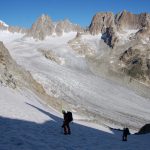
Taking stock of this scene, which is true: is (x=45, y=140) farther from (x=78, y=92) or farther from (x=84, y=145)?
(x=78, y=92)

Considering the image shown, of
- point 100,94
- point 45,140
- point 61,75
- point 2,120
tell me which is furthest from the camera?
point 61,75

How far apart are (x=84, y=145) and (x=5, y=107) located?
9.23 metres

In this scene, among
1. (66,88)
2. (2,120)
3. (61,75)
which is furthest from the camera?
(61,75)

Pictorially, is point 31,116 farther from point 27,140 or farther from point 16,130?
point 27,140

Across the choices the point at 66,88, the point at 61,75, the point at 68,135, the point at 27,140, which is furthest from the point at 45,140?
the point at 61,75

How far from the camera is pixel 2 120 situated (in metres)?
23.6

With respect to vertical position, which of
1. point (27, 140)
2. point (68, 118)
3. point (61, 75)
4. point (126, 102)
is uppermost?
point (61, 75)

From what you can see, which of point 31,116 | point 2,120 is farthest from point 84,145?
point 31,116

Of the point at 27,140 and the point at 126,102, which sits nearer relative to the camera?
the point at 27,140

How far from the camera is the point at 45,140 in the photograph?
20.7 meters

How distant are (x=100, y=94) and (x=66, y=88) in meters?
20.4

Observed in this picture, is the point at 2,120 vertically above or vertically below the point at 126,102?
below

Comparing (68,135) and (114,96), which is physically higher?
(114,96)

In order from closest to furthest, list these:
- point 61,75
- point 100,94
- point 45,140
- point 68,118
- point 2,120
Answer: point 45,140, point 2,120, point 68,118, point 100,94, point 61,75
